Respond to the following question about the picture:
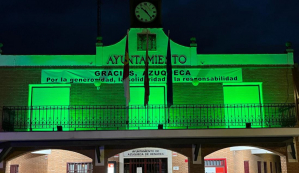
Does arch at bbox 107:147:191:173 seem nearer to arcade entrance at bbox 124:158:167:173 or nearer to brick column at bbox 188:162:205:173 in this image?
arcade entrance at bbox 124:158:167:173

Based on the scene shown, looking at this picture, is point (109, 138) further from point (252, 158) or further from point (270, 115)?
point (252, 158)

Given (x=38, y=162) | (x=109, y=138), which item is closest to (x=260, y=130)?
(x=109, y=138)

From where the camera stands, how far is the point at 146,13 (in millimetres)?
14836

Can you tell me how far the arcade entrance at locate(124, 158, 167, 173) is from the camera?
1767 cm

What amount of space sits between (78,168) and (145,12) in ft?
27.9

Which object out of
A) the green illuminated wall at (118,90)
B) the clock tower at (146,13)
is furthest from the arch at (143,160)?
the clock tower at (146,13)

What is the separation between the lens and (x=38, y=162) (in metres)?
17.1

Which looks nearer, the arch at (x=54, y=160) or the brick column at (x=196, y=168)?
the brick column at (x=196, y=168)

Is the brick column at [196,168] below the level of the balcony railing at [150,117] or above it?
below

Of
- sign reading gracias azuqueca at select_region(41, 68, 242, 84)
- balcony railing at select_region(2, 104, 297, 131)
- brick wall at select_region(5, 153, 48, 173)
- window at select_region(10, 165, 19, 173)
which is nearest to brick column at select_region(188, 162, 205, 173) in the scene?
balcony railing at select_region(2, 104, 297, 131)

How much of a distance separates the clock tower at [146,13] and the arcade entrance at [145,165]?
6.74 metres

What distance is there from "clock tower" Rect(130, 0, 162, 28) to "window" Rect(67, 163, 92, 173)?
771 centimetres

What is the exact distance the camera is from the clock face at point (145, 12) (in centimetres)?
1480

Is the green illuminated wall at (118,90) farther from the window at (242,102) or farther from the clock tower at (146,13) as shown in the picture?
the clock tower at (146,13)
